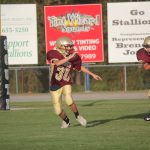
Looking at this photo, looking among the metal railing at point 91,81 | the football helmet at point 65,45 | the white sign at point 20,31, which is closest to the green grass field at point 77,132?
the football helmet at point 65,45

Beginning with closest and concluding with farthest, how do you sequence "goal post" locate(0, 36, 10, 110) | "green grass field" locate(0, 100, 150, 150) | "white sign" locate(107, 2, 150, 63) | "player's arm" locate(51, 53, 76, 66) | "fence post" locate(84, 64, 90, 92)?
"green grass field" locate(0, 100, 150, 150), "player's arm" locate(51, 53, 76, 66), "goal post" locate(0, 36, 10, 110), "fence post" locate(84, 64, 90, 92), "white sign" locate(107, 2, 150, 63)

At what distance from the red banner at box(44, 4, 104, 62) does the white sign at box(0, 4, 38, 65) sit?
2.27ft

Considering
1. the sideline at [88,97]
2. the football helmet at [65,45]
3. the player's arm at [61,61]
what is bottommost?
the sideline at [88,97]

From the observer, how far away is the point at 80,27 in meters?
34.6

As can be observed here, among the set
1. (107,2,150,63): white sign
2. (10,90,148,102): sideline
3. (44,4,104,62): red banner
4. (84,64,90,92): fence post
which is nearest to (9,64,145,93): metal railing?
(84,64,90,92): fence post

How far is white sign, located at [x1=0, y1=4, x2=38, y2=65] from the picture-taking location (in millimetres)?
34531

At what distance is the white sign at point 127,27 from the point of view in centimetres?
3450

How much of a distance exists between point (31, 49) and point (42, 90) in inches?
76.8

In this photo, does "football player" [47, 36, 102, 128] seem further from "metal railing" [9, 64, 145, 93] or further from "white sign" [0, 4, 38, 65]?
"white sign" [0, 4, 38, 65]

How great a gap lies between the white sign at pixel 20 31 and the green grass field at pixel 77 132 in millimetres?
14472

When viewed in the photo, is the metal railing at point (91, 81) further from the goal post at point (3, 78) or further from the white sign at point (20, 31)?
the goal post at point (3, 78)

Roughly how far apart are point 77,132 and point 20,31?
813 inches

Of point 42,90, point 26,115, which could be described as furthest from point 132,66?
point 26,115

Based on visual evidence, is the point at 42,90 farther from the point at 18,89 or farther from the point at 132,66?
the point at 132,66
